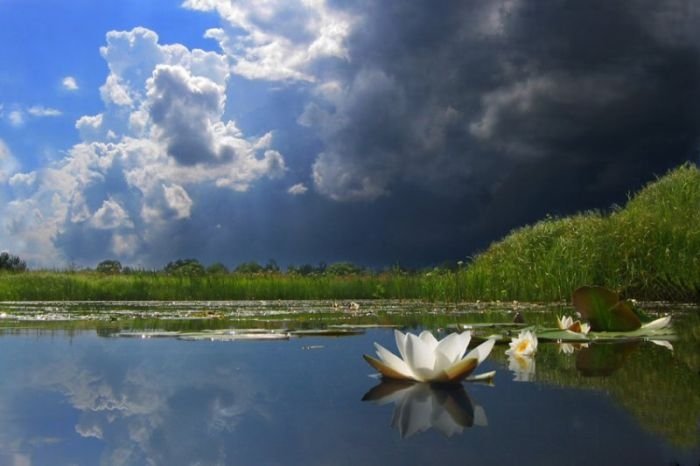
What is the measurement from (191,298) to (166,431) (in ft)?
41.9

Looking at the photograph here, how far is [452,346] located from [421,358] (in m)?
0.08

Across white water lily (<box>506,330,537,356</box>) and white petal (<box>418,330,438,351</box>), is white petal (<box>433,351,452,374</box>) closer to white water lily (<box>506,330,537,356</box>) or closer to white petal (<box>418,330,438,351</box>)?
white petal (<box>418,330,438,351</box>)

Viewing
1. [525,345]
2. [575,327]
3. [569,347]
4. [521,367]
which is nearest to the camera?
[521,367]

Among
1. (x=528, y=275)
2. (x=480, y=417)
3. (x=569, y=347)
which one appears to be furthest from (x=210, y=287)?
(x=480, y=417)

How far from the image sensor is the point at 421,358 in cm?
171

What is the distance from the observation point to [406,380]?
182cm

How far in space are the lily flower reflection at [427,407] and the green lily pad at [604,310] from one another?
175 centimetres

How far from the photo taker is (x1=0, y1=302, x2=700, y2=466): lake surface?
1.13m

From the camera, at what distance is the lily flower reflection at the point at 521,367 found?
2.01 metres

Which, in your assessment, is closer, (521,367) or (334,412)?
(334,412)

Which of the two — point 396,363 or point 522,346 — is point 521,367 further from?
point 396,363

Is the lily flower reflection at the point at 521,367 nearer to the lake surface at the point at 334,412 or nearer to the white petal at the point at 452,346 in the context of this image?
the lake surface at the point at 334,412

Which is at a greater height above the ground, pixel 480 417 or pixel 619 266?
pixel 619 266

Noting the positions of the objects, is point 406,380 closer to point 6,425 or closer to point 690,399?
point 690,399
